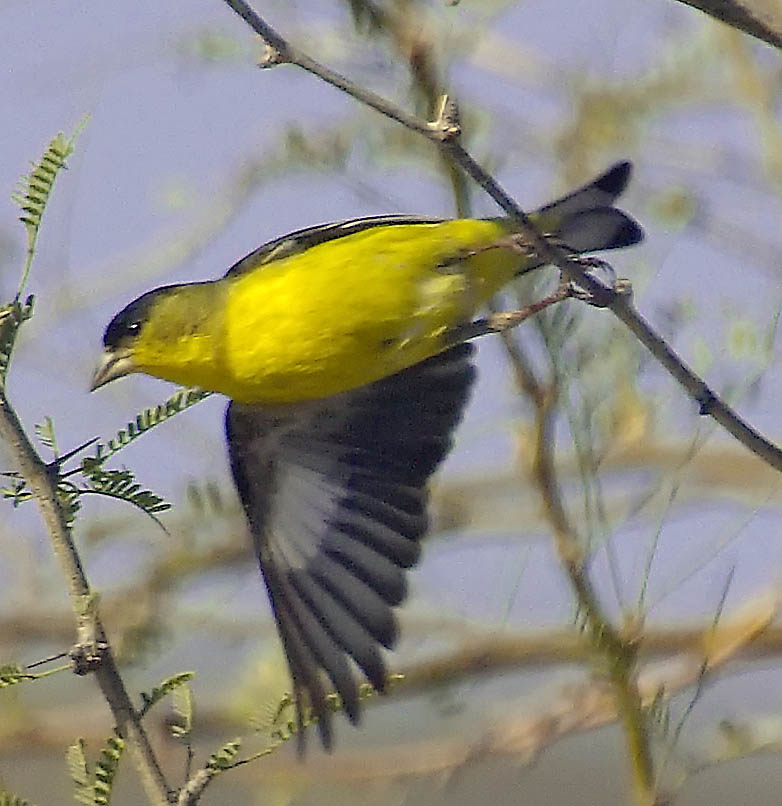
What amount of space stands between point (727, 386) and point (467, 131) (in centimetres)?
67

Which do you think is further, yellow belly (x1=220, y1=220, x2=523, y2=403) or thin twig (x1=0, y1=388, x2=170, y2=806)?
yellow belly (x1=220, y1=220, x2=523, y2=403)

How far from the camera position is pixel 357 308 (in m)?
3.07

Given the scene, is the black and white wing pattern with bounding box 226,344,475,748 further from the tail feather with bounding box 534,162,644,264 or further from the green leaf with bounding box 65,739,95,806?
the green leaf with bounding box 65,739,95,806

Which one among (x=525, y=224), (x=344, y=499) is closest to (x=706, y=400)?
(x=525, y=224)

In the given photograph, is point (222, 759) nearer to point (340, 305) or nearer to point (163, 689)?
point (163, 689)

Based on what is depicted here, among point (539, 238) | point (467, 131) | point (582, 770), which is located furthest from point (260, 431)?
point (582, 770)

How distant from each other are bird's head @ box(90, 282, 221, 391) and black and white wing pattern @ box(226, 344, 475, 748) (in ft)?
1.82

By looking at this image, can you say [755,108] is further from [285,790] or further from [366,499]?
[285,790]

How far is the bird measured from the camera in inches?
122

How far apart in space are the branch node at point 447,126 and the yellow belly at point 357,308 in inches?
44.7

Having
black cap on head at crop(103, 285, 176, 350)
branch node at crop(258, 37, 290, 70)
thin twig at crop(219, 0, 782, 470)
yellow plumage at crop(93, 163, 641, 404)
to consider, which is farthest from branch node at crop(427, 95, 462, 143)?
black cap on head at crop(103, 285, 176, 350)

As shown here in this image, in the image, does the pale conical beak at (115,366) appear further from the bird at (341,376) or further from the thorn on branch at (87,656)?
the thorn on branch at (87,656)

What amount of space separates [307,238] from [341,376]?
37 centimetres

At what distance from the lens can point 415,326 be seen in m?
3.07
